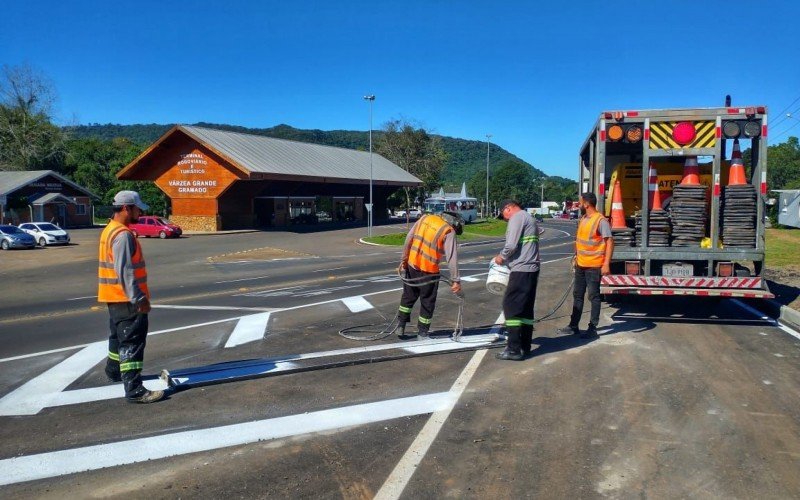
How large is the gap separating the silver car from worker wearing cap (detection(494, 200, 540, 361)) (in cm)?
3240

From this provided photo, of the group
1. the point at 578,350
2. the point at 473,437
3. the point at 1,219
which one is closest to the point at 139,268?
the point at 473,437

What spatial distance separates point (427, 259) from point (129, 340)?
367cm

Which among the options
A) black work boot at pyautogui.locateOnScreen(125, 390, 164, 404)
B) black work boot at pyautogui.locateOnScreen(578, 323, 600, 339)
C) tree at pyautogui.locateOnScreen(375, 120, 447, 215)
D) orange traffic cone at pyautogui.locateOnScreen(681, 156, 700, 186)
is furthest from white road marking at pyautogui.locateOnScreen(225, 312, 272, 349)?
tree at pyautogui.locateOnScreen(375, 120, 447, 215)

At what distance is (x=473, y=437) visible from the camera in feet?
16.5

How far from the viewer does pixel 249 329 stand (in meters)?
9.56

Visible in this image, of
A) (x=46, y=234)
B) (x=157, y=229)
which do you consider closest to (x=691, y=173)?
(x=46, y=234)

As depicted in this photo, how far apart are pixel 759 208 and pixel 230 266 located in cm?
1929

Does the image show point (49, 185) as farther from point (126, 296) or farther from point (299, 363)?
point (126, 296)

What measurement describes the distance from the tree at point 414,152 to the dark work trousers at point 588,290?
66242mm

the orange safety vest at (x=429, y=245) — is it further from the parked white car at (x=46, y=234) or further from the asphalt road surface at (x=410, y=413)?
the parked white car at (x=46, y=234)

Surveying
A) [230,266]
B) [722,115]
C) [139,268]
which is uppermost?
[722,115]

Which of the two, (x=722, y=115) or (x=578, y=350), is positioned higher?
(x=722, y=115)

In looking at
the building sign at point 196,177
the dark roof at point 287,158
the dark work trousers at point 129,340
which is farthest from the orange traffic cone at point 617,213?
the building sign at point 196,177

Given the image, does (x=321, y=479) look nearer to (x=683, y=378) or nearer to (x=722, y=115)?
(x=683, y=378)
